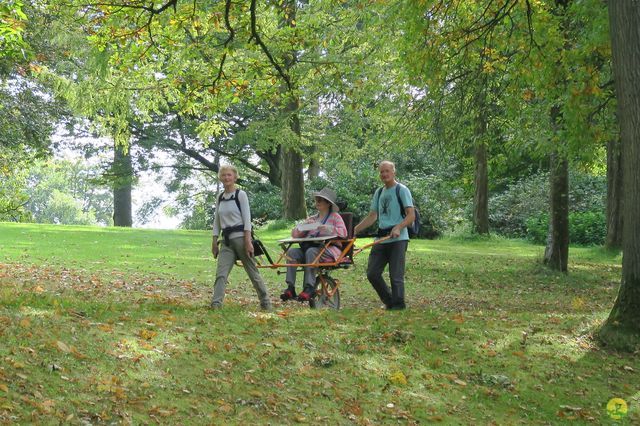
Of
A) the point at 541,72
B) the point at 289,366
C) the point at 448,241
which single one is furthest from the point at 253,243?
the point at 448,241

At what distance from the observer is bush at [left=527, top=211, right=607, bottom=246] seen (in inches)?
1121

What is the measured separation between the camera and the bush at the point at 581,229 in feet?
93.5

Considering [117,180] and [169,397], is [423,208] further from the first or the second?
[169,397]

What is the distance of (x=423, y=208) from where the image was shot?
29.3m

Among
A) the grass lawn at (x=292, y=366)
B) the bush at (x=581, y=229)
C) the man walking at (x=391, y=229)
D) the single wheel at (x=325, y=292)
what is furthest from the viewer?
the bush at (x=581, y=229)

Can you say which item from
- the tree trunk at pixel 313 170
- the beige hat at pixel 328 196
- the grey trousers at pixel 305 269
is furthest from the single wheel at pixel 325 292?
the tree trunk at pixel 313 170

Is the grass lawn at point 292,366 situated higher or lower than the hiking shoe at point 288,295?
lower

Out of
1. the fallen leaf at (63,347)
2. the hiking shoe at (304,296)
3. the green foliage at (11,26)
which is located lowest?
the fallen leaf at (63,347)

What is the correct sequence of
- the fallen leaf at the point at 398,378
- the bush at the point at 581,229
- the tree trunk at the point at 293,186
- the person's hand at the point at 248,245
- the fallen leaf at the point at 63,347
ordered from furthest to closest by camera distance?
the bush at the point at 581,229 < the tree trunk at the point at 293,186 < the person's hand at the point at 248,245 < the fallen leaf at the point at 398,378 < the fallen leaf at the point at 63,347

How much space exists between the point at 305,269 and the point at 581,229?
70.3 feet

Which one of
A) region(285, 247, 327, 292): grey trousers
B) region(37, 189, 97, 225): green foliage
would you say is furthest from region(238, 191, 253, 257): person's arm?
region(37, 189, 97, 225): green foliage

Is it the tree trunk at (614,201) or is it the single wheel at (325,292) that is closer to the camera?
the single wheel at (325,292)

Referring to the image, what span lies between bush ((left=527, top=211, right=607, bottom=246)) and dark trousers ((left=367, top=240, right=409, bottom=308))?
19.9 meters

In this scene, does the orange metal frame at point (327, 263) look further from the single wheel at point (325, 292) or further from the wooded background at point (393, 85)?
the wooded background at point (393, 85)
